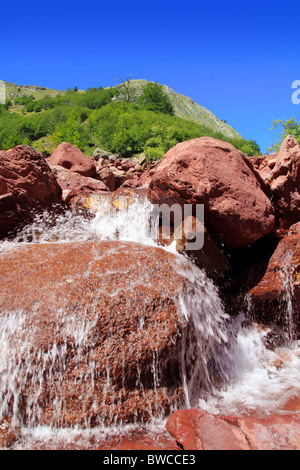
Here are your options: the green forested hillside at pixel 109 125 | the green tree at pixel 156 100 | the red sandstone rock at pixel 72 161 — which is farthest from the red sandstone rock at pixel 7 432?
the green tree at pixel 156 100

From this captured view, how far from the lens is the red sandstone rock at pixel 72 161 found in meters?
8.38

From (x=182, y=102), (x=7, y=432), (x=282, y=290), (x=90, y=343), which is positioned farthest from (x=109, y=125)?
(x=182, y=102)

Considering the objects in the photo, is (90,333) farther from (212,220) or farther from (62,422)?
(212,220)

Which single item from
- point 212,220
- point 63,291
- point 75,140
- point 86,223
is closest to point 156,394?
point 63,291

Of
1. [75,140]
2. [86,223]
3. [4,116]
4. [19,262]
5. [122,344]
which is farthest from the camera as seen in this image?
[4,116]

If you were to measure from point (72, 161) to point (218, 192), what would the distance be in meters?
5.31

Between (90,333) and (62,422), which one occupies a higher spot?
(90,333)

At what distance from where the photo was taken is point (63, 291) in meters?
3.05

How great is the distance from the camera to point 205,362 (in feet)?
11.0

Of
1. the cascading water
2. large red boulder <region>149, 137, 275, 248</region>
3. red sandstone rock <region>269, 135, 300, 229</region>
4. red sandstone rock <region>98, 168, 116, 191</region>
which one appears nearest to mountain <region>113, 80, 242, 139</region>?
red sandstone rock <region>98, 168, 116, 191</region>

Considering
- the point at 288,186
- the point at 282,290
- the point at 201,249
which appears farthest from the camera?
the point at 288,186

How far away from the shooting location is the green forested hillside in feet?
86.0

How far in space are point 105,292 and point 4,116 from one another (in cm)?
7008

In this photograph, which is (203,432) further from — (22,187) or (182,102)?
(182,102)
